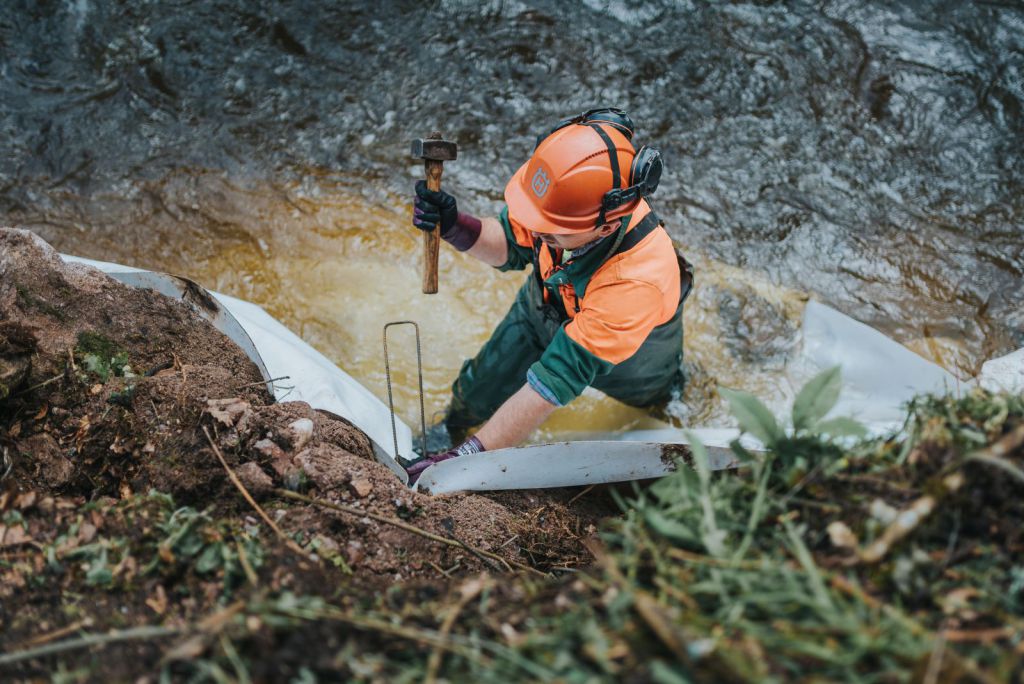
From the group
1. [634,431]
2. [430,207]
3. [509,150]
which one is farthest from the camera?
[509,150]

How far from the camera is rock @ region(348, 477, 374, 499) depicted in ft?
6.55

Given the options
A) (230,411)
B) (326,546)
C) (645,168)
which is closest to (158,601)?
(326,546)

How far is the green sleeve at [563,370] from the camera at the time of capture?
2.39 meters

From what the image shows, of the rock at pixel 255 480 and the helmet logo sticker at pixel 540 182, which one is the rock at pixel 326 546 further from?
the helmet logo sticker at pixel 540 182

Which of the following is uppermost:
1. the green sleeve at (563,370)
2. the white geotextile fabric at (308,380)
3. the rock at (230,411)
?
the green sleeve at (563,370)

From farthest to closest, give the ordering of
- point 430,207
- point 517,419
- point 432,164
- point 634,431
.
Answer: point 634,431 < point 430,207 < point 432,164 < point 517,419

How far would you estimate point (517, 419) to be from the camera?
2500 mm

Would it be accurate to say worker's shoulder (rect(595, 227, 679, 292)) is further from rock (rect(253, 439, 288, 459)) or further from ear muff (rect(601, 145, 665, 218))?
rock (rect(253, 439, 288, 459))

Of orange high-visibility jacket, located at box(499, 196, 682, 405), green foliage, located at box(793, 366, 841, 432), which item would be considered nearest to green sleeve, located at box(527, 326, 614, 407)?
orange high-visibility jacket, located at box(499, 196, 682, 405)

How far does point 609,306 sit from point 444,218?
926 millimetres

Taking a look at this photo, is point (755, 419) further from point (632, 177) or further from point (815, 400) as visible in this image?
point (632, 177)

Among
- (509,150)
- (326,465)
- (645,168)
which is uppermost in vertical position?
(645,168)

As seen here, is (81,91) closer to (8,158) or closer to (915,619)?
(8,158)

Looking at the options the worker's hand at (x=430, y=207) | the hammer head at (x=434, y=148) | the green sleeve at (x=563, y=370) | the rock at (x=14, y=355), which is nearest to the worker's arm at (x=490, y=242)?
the worker's hand at (x=430, y=207)
